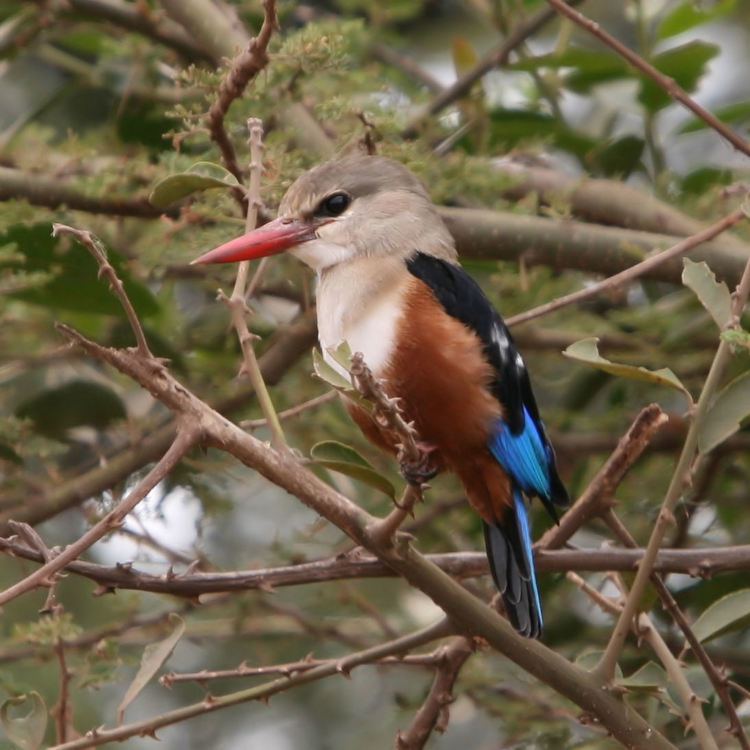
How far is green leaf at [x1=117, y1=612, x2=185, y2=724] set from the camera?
1.58 meters

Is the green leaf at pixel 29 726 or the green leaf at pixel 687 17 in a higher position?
the green leaf at pixel 687 17

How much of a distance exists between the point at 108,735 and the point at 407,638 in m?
0.34

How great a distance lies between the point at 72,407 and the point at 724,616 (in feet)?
4.07

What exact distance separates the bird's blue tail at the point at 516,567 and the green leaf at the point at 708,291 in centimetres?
41

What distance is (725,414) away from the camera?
1557 mm

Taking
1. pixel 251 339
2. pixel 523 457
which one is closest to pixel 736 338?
pixel 251 339

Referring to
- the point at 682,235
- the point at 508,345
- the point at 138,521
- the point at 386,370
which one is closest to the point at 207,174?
the point at 386,370

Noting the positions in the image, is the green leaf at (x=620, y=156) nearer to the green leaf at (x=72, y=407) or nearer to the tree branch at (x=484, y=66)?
the tree branch at (x=484, y=66)

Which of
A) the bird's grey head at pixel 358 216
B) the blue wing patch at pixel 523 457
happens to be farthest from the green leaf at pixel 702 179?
Answer: the blue wing patch at pixel 523 457

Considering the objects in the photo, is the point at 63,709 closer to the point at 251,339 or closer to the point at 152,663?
the point at 152,663

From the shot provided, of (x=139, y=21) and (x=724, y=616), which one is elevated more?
(x=139, y=21)

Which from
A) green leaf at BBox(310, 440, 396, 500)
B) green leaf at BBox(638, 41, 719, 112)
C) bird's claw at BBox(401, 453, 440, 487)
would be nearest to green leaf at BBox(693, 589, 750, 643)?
bird's claw at BBox(401, 453, 440, 487)

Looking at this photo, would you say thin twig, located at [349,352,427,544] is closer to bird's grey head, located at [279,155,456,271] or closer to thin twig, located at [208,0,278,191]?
thin twig, located at [208,0,278,191]

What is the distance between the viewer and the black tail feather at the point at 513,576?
1.74 meters
